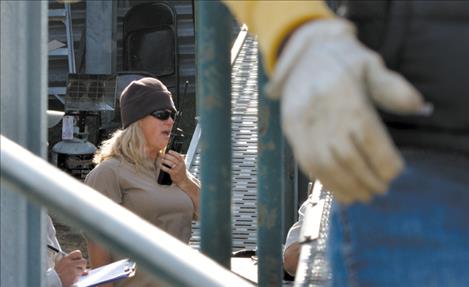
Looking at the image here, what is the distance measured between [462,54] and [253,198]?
536 cm

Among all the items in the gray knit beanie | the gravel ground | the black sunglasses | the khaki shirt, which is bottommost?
the gravel ground

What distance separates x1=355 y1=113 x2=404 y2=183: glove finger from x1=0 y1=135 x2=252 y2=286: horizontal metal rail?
26cm

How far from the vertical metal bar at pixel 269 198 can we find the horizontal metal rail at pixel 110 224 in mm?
478

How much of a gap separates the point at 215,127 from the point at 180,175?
3025 millimetres

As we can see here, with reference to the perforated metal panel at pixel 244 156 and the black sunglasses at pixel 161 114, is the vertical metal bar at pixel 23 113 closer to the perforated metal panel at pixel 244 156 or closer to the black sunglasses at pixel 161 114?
the black sunglasses at pixel 161 114

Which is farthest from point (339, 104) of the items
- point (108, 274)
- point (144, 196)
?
point (144, 196)

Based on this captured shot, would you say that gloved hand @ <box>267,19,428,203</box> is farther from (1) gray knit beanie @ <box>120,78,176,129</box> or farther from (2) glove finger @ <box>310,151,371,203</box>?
(1) gray knit beanie @ <box>120,78,176,129</box>

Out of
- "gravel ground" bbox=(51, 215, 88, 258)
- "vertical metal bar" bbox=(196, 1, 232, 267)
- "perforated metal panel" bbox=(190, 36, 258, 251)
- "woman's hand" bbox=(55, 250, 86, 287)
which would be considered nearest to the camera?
"vertical metal bar" bbox=(196, 1, 232, 267)

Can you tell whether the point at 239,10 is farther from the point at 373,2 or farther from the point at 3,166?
the point at 3,166

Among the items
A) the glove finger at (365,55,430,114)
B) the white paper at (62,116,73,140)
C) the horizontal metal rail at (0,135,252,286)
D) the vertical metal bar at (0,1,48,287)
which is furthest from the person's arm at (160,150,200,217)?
the white paper at (62,116,73,140)

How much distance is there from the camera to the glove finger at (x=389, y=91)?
1.34m

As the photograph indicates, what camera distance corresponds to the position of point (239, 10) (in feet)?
5.24

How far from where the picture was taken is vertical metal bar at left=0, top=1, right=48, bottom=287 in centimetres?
205

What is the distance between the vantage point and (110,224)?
1.52 metres
